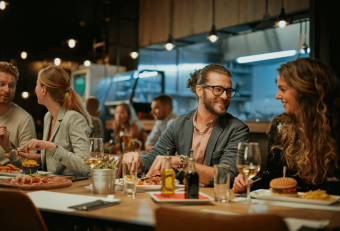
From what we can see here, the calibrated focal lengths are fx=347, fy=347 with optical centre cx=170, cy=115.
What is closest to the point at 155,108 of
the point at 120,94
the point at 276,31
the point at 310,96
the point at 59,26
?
the point at 120,94

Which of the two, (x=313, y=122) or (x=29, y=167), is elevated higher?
(x=313, y=122)

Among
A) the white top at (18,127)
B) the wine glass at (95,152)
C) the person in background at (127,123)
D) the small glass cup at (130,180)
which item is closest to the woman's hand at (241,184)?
the small glass cup at (130,180)

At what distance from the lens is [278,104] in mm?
7371

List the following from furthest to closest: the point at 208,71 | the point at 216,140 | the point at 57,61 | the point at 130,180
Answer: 1. the point at 57,61
2. the point at 208,71
3. the point at 216,140
4. the point at 130,180

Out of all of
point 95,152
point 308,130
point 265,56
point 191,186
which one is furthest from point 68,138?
point 265,56

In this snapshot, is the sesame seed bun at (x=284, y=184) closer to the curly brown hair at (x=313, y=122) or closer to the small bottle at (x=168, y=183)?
the curly brown hair at (x=313, y=122)

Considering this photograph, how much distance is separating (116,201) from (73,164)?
0.96 m

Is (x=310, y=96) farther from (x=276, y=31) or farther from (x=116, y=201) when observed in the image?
(x=276, y=31)

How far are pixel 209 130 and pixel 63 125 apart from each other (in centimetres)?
109

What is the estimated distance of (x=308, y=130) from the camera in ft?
6.17

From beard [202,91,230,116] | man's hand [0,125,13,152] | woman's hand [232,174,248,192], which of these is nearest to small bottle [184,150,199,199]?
woman's hand [232,174,248,192]

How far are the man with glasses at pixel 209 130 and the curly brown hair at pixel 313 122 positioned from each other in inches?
16.2

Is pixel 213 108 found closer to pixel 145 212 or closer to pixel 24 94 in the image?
pixel 145 212

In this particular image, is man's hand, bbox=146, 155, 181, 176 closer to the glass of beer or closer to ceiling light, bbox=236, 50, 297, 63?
the glass of beer
